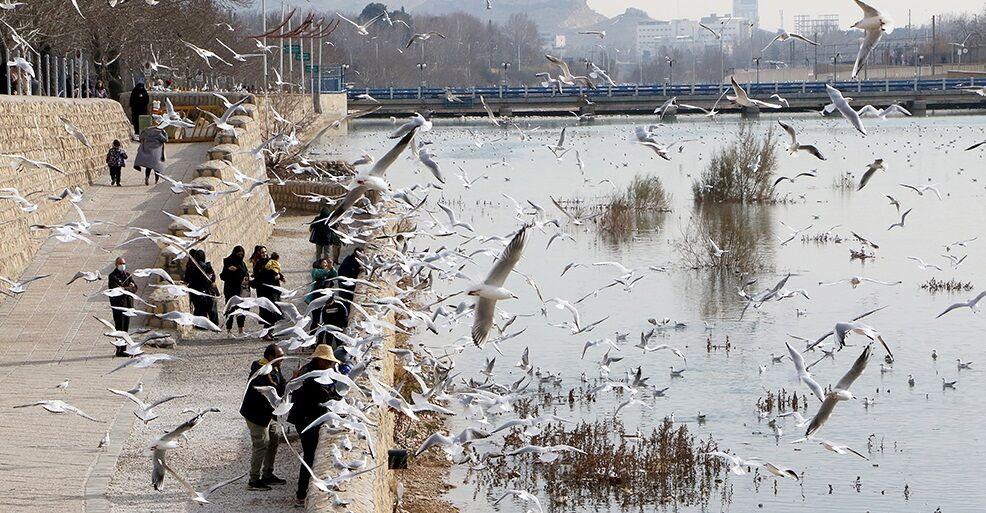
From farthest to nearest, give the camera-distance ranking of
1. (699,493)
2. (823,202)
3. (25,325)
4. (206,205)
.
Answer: (823,202) → (206,205) → (25,325) → (699,493)

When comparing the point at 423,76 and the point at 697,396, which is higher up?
the point at 423,76

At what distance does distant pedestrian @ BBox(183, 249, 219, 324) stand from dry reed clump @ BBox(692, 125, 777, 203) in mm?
21084

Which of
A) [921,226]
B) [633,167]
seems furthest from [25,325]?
[633,167]

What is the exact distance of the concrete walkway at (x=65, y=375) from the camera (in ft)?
33.6

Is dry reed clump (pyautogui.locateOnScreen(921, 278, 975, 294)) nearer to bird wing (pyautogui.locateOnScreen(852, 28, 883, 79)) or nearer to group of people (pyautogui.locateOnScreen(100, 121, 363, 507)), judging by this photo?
group of people (pyautogui.locateOnScreen(100, 121, 363, 507))

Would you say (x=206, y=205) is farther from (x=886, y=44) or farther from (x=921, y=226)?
(x=886, y=44)

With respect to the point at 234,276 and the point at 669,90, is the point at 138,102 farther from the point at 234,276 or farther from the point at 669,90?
the point at 669,90

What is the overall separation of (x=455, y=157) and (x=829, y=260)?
28.3 meters

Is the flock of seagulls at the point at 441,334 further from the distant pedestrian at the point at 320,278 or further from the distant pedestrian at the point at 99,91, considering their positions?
the distant pedestrian at the point at 99,91

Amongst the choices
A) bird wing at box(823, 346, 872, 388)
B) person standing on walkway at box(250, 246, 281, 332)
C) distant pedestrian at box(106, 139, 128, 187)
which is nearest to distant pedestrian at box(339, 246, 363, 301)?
person standing on walkway at box(250, 246, 281, 332)

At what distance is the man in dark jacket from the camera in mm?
10266

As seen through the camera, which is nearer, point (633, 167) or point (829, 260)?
point (829, 260)

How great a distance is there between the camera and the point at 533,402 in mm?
17047

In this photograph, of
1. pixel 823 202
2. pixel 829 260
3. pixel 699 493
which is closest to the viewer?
pixel 699 493
